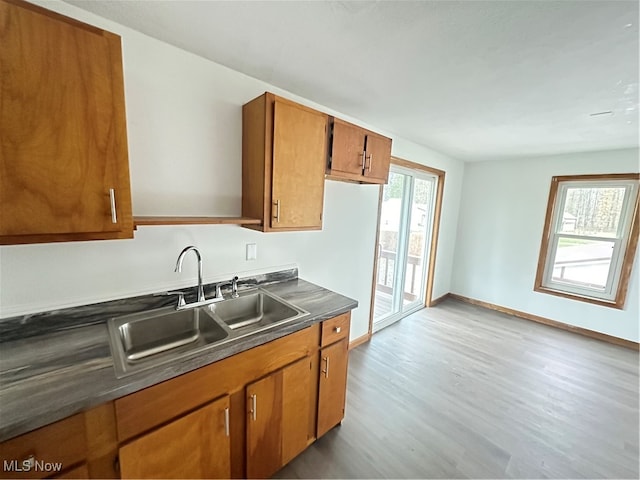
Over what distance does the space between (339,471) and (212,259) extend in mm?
1480

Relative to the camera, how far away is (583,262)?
337 centimetres

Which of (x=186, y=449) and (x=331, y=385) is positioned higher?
(x=186, y=449)

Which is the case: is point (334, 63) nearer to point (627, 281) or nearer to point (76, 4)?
point (76, 4)

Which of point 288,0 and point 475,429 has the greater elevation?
point 288,0

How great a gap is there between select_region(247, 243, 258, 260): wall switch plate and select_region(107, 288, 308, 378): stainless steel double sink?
0.83 feet

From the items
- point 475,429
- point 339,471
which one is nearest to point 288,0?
point 339,471

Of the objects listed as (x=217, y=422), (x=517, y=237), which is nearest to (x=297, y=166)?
(x=217, y=422)

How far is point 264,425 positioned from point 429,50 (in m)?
2.06

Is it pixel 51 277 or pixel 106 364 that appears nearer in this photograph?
pixel 106 364

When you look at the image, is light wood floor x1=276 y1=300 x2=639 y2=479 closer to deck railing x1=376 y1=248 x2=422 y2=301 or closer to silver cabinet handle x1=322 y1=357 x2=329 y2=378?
silver cabinet handle x1=322 y1=357 x2=329 y2=378

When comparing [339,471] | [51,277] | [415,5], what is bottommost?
[339,471]

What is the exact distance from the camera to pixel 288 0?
103 cm

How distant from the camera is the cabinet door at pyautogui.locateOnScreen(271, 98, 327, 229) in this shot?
1530 mm

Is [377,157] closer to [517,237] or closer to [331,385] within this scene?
[331,385]
